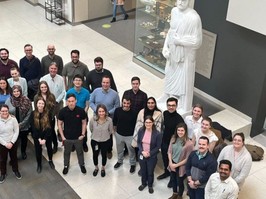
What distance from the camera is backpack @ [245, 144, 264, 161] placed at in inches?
291

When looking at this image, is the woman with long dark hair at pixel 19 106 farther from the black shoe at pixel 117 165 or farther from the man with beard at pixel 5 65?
the black shoe at pixel 117 165

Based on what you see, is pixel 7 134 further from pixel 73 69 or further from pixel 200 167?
pixel 200 167

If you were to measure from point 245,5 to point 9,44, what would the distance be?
22.0ft

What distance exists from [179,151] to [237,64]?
2828mm

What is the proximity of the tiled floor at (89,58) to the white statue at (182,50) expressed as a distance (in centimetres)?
142

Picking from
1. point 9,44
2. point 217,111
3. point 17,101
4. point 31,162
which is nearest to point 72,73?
point 17,101

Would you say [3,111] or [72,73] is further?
[72,73]

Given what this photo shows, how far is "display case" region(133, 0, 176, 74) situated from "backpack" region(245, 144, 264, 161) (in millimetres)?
3248

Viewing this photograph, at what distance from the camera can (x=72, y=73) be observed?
731cm

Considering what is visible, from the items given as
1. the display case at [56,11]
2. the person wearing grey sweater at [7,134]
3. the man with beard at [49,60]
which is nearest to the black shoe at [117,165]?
the person wearing grey sweater at [7,134]

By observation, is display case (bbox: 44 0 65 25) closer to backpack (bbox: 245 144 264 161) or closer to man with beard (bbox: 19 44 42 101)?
man with beard (bbox: 19 44 42 101)

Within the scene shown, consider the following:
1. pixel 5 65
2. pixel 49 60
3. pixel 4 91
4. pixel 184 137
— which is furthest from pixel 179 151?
pixel 5 65

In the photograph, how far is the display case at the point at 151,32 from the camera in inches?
385

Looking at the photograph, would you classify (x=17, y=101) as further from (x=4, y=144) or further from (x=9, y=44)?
(x=9, y=44)
